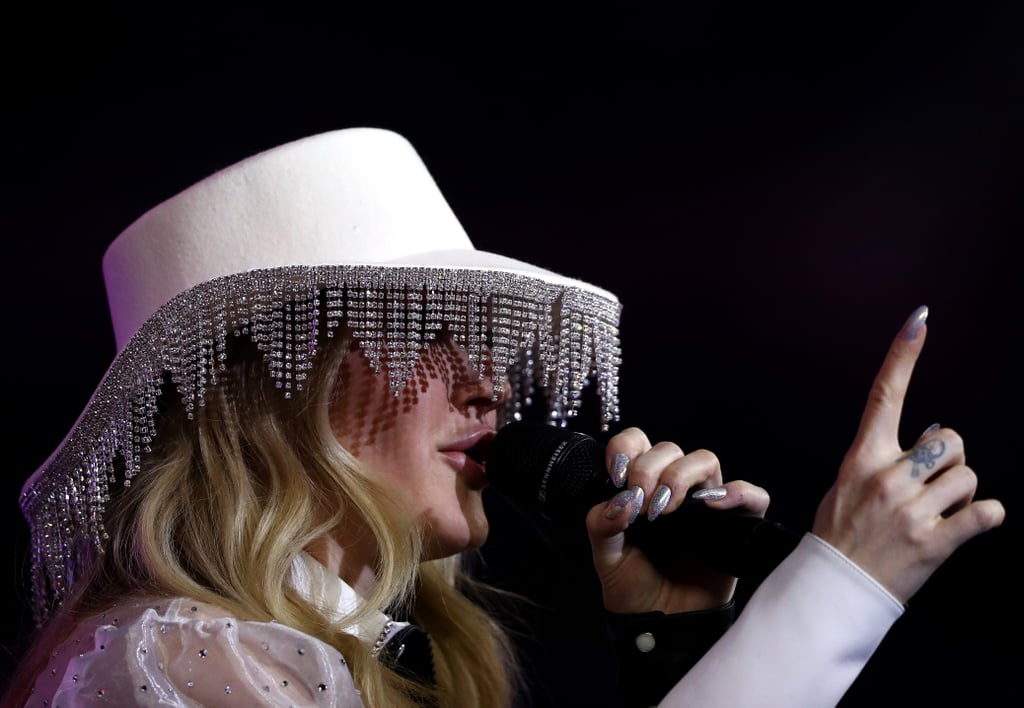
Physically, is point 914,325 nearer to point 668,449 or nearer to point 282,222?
point 668,449

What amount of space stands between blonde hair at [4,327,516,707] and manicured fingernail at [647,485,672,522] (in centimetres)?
27

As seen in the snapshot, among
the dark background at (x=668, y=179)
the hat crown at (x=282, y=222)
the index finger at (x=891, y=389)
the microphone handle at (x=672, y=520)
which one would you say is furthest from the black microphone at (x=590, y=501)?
the dark background at (x=668, y=179)

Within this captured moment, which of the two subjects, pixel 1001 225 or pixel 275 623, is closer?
pixel 275 623

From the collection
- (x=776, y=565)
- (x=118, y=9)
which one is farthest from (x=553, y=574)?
(x=118, y=9)

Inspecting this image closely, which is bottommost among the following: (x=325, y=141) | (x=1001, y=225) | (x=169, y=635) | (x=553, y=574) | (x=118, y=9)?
(x=553, y=574)

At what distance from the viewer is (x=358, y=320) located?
1.02 metres

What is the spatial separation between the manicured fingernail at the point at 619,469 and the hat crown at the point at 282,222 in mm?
311

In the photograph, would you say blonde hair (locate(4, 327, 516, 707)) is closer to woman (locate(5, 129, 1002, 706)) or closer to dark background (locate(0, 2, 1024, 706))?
woman (locate(5, 129, 1002, 706))

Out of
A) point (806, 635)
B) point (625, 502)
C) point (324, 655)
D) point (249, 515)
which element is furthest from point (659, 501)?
point (249, 515)

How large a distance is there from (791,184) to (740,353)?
0.30m

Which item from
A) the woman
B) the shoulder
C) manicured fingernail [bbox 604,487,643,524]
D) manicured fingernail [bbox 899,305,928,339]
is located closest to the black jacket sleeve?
the woman

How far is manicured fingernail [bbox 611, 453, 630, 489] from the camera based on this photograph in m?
0.92

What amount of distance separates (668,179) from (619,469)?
2.83 ft

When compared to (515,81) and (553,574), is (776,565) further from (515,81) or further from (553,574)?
(515,81)
